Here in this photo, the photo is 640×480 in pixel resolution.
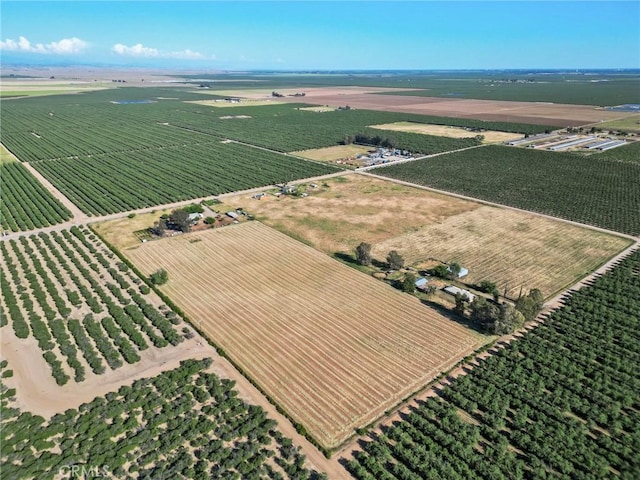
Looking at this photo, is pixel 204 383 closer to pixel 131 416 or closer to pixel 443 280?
pixel 131 416

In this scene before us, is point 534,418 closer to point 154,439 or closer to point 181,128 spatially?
point 154,439

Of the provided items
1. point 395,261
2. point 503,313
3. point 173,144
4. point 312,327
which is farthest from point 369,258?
point 173,144

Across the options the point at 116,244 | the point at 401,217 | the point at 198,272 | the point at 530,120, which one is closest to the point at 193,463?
the point at 198,272

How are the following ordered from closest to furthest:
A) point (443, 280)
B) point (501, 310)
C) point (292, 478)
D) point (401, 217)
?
point (292, 478) < point (501, 310) < point (443, 280) < point (401, 217)

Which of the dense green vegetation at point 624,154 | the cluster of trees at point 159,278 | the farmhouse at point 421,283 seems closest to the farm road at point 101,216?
the cluster of trees at point 159,278

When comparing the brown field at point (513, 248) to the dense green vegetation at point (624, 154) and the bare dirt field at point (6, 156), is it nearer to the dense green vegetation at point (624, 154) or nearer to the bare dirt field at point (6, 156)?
the dense green vegetation at point (624, 154)
